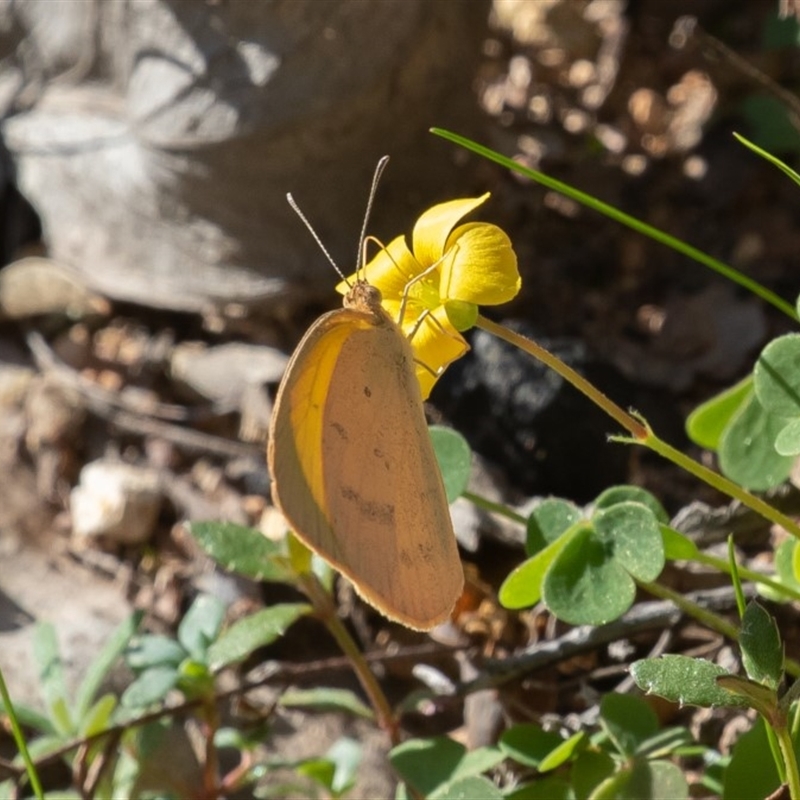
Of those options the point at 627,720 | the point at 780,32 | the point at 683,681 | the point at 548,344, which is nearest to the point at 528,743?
the point at 627,720

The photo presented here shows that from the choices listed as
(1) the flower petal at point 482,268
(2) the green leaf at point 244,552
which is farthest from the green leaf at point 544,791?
(1) the flower petal at point 482,268

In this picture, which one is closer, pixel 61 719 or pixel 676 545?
pixel 676 545

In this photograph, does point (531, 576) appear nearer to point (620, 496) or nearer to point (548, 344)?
point (620, 496)

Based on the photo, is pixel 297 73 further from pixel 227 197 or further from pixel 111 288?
pixel 111 288

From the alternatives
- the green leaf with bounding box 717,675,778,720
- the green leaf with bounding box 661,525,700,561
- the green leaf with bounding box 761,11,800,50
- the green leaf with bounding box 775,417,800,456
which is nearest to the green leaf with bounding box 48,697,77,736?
the green leaf with bounding box 661,525,700,561

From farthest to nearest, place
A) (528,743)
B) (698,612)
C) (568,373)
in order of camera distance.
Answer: (528,743)
(698,612)
(568,373)

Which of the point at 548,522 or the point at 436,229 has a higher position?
the point at 436,229

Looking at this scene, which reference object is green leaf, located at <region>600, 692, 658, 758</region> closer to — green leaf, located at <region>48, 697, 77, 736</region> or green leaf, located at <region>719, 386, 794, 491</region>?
green leaf, located at <region>719, 386, 794, 491</region>
